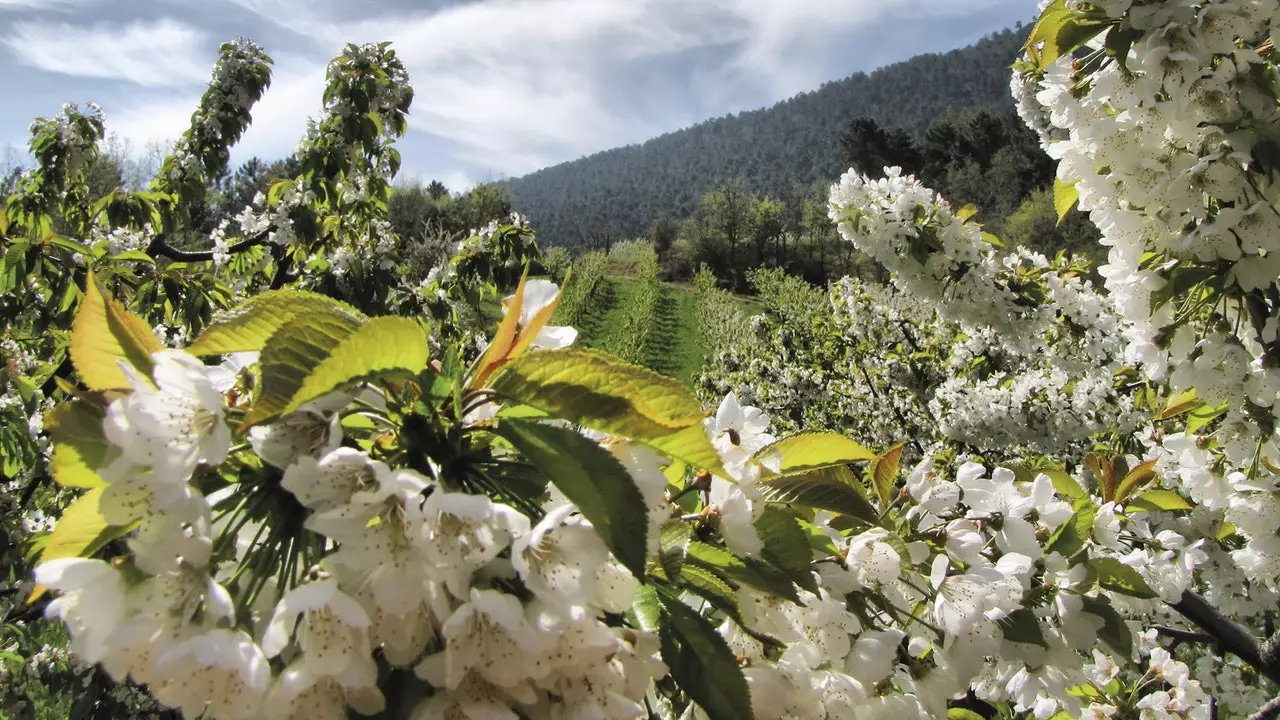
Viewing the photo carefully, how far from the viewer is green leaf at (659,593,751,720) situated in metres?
0.68

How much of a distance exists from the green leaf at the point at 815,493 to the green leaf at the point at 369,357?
0.42 m

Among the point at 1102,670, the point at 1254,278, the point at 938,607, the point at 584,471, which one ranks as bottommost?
the point at 1102,670

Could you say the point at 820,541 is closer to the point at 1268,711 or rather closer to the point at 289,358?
the point at 289,358

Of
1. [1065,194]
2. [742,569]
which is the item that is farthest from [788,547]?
[1065,194]

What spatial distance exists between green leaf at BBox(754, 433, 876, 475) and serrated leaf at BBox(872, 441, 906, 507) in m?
0.20

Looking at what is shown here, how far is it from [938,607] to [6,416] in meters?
2.96

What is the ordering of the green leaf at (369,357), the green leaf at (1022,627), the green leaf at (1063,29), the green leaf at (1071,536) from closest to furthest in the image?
the green leaf at (369,357) < the green leaf at (1022,627) < the green leaf at (1071,536) < the green leaf at (1063,29)

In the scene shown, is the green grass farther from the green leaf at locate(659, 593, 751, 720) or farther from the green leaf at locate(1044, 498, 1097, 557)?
the green leaf at locate(659, 593, 751, 720)

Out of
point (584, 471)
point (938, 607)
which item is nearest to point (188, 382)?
point (584, 471)

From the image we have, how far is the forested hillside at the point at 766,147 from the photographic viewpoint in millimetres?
109000

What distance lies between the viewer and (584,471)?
59cm

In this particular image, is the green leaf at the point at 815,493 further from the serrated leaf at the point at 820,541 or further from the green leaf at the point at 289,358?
the green leaf at the point at 289,358

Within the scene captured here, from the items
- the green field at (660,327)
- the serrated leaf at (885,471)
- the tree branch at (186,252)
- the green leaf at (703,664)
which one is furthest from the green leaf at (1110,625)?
the green field at (660,327)

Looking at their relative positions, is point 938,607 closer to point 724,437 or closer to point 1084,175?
point 724,437
